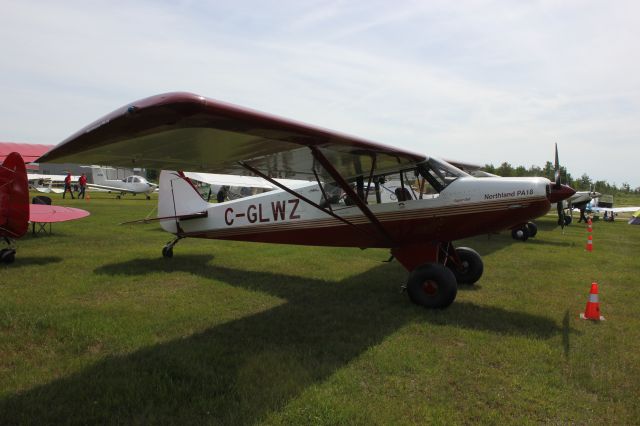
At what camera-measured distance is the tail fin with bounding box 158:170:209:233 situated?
9047mm

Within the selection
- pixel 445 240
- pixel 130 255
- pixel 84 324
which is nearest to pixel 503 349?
pixel 445 240

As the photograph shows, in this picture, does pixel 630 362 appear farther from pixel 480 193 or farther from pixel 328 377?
pixel 328 377

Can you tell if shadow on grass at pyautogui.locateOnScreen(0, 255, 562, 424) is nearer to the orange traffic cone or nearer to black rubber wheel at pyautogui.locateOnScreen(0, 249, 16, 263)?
the orange traffic cone

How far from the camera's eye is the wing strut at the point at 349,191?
5066mm

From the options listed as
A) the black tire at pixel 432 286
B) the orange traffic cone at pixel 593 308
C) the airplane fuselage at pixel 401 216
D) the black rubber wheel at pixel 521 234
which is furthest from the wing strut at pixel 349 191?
the black rubber wheel at pixel 521 234

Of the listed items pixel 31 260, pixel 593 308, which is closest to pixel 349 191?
pixel 593 308

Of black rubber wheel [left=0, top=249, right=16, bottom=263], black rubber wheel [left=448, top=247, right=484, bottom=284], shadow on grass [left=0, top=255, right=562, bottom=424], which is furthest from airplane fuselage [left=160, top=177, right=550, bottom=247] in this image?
black rubber wheel [left=0, top=249, right=16, bottom=263]

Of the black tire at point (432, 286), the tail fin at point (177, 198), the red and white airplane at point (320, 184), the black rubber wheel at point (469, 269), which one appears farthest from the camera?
the tail fin at point (177, 198)

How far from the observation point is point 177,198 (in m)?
9.20

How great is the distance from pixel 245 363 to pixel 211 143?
232 cm

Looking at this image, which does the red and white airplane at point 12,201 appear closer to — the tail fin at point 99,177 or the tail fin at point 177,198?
the tail fin at point 177,198

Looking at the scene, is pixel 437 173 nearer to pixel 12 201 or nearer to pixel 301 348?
pixel 301 348

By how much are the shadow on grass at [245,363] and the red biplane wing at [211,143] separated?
2050 millimetres

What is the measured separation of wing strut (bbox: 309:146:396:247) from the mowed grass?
1008 mm
